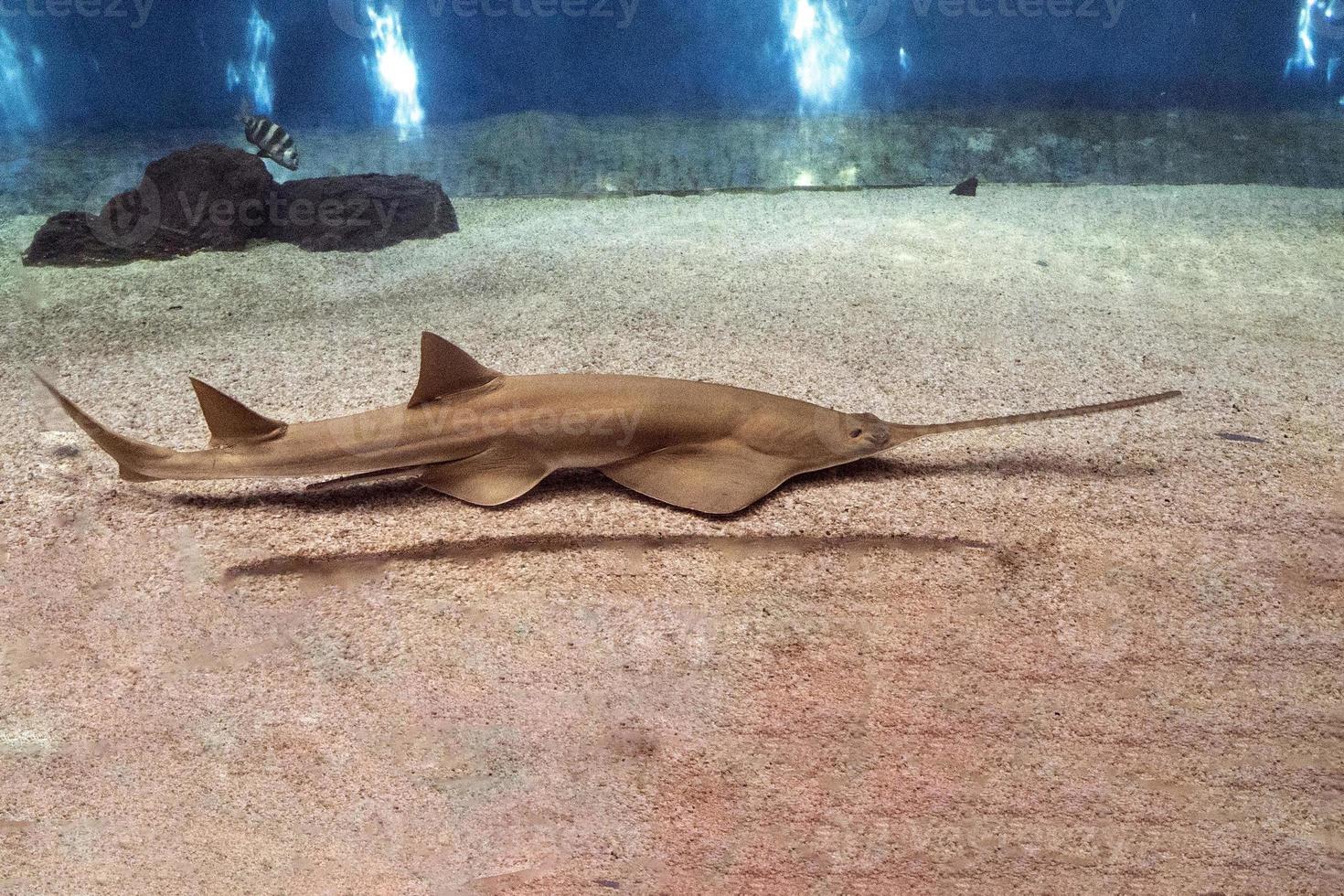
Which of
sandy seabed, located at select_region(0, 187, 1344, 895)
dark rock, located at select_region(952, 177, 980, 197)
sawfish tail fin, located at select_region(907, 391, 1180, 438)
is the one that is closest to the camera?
sandy seabed, located at select_region(0, 187, 1344, 895)

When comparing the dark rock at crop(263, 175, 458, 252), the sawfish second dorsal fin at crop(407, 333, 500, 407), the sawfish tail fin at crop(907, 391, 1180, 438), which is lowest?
the sawfish tail fin at crop(907, 391, 1180, 438)

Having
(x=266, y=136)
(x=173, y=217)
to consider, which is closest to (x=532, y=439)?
(x=173, y=217)

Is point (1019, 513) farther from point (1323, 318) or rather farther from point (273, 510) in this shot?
point (1323, 318)

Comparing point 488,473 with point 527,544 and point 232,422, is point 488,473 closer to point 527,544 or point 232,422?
point 527,544

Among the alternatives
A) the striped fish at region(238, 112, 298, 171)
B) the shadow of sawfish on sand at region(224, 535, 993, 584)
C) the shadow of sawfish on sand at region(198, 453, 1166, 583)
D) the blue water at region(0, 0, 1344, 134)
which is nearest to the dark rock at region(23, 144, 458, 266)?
the striped fish at region(238, 112, 298, 171)

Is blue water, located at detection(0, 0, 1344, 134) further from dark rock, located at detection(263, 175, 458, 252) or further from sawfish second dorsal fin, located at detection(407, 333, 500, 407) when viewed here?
sawfish second dorsal fin, located at detection(407, 333, 500, 407)

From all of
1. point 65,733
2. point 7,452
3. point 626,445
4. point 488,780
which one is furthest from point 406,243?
point 488,780

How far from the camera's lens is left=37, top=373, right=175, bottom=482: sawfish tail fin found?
2.65 meters

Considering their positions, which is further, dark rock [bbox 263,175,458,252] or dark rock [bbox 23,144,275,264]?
dark rock [bbox 263,175,458,252]

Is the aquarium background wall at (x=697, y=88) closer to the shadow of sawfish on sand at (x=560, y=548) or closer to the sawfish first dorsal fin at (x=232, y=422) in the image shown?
the sawfish first dorsal fin at (x=232, y=422)

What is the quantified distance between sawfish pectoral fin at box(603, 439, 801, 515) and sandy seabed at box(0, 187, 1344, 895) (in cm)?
7

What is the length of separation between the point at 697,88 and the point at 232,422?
23.9 ft

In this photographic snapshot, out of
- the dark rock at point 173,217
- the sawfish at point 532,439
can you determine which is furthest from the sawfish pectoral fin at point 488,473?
the dark rock at point 173,217

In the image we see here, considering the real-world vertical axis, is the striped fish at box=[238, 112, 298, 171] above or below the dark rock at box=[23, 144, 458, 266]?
above
